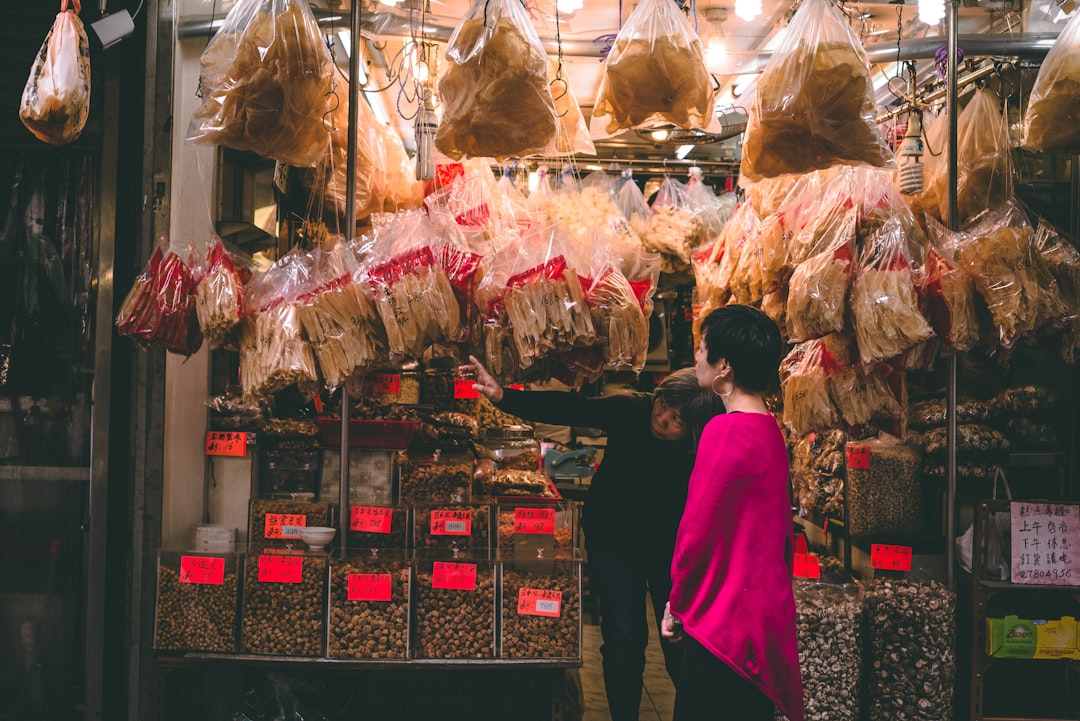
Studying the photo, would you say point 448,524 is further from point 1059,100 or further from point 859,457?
point 1059,100

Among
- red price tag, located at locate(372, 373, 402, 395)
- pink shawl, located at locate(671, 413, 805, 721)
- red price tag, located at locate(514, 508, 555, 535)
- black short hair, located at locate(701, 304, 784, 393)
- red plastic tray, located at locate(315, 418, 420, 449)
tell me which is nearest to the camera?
pink shawl, located at locate(671, 413, 805, 721)

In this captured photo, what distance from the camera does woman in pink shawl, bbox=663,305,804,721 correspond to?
1.91 meters

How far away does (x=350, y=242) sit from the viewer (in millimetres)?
2781

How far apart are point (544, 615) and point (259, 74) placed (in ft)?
6.00

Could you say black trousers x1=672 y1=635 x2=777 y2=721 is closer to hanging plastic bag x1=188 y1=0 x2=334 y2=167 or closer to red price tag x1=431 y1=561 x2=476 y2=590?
red price tag x1=431 y1=561 x2=476 y2=590

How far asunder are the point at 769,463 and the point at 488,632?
118 cm

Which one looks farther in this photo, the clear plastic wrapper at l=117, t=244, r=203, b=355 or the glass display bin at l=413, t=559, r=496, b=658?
the glass display bin at l=413, t=559, r=496, b=658

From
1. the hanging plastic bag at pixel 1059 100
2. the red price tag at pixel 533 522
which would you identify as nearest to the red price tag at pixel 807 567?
the red price tag at pixel 533 522

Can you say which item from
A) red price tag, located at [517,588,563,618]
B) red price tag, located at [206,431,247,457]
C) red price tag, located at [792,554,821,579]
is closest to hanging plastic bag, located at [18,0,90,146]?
red price tag, located at [206,431,247,457]

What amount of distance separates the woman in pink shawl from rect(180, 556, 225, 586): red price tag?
60.6 inches

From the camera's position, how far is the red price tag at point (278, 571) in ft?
8.82

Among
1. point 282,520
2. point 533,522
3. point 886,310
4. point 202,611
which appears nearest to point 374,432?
point 282,520

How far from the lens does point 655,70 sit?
2475 mm

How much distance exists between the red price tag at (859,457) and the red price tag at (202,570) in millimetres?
2378
